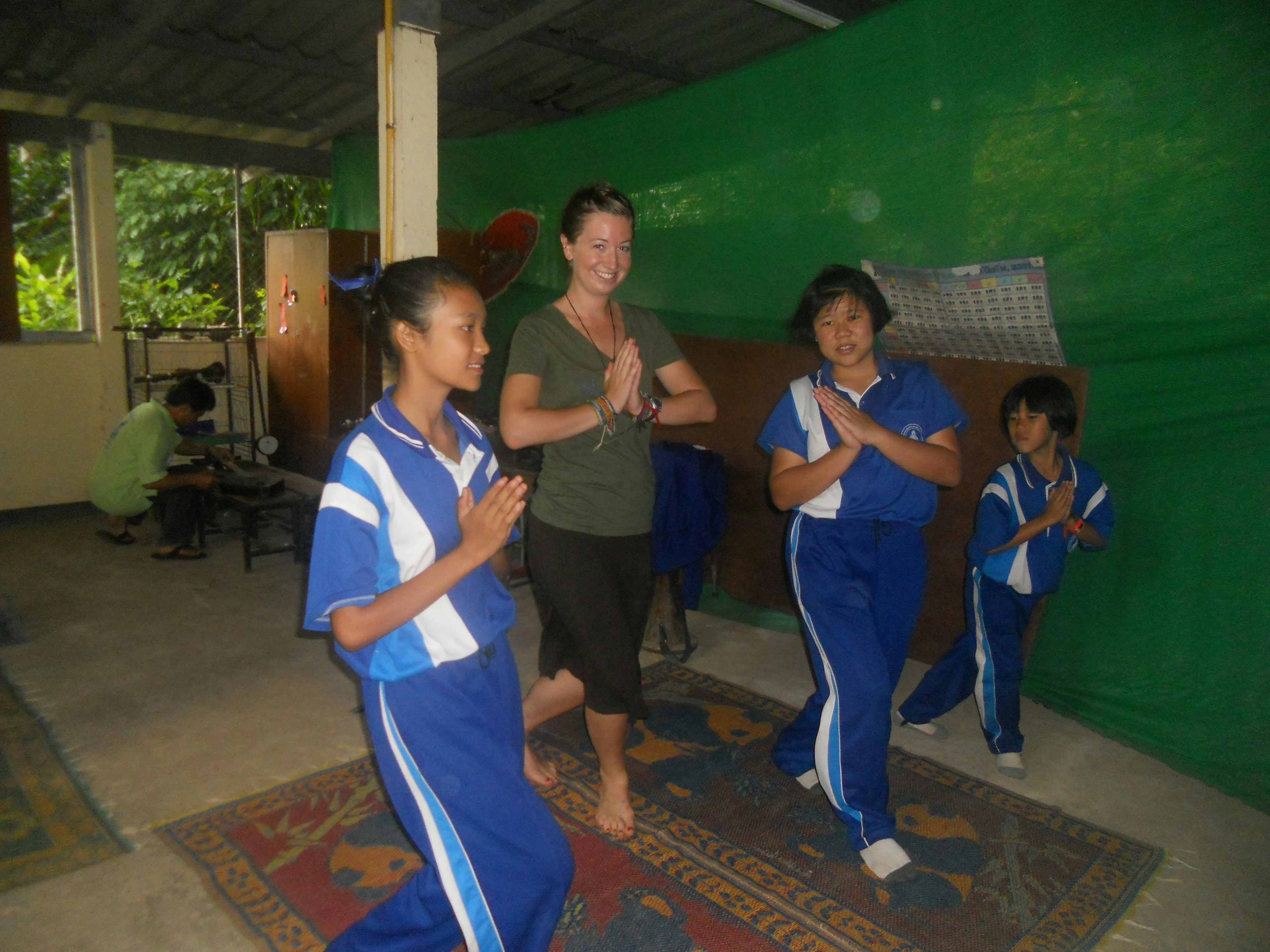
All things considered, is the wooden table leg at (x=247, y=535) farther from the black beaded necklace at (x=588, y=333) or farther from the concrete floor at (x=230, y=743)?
the black beaded necklace at (x=588, y=333)

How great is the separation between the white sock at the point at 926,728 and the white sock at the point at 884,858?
844mm

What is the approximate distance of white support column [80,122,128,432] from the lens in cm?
602

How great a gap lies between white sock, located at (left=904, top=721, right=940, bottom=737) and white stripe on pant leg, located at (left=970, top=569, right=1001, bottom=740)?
0.72 ft

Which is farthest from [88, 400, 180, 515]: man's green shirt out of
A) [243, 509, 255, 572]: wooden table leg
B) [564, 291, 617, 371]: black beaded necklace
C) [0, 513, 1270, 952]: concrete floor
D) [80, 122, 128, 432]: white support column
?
[564, 291, 617, 371]: black beaded necklace

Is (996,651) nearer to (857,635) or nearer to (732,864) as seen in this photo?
(857,635)

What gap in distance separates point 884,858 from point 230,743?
2048 millimetres

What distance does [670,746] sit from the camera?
2.84 metres

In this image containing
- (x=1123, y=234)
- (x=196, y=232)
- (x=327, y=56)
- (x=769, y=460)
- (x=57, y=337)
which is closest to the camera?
(x=1123, y=234)

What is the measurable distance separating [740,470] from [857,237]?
1.18 meters

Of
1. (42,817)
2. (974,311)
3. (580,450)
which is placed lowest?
(42,817)

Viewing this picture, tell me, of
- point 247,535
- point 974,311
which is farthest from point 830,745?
point 247,535

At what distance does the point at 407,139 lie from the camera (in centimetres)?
278

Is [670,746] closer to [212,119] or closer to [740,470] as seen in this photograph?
[740,470]

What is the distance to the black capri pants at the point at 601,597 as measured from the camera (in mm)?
2100
